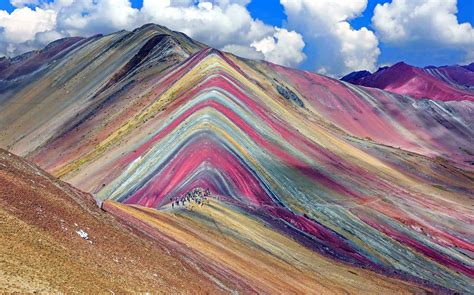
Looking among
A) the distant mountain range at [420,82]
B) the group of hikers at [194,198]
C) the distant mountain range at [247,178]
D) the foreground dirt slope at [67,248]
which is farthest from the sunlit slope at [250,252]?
the distant mountain range at [420,82]

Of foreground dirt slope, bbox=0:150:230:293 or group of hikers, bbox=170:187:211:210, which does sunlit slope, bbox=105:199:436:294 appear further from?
foreground dirt slope, bbox=0:150:230:293

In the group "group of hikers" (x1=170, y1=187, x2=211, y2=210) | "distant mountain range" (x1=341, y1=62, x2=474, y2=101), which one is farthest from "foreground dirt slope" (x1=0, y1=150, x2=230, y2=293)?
"distant mountain range" (x1=341, y1=62, x2=474, y2=101)

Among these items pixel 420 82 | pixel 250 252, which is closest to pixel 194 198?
pixel 250 252

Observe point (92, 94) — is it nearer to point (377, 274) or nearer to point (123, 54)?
point (123, 54)

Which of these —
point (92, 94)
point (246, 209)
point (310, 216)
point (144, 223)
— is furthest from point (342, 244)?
point (92, 94)

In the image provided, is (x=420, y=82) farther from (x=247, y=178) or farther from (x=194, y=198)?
(x=194, y=198)

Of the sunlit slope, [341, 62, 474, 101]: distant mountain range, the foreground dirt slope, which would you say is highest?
[341, 62, 474, 101]: distant mountain range
